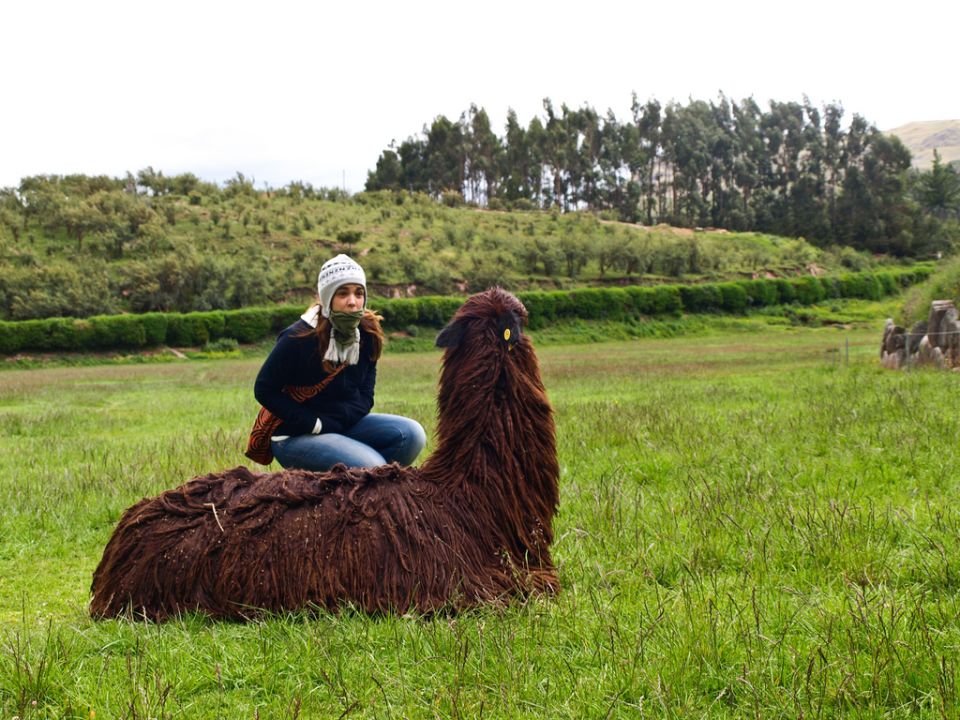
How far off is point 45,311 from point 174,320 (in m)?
8.61

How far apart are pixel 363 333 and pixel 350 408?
0.53m

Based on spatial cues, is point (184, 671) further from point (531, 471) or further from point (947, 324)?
point (947, 324)

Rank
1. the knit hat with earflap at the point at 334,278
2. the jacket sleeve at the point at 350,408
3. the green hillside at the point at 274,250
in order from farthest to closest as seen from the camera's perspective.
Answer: the green hillside at the point at 274,250 < the jacket sleeve at the point at 350,408 < the knit hat with earflap at the point at 334,278

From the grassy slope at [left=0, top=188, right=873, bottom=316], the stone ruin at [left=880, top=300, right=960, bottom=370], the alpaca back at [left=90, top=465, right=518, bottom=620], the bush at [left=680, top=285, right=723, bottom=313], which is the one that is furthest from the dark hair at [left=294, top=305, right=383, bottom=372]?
the bush at [left=680, top=285, right=723, bottom=313]

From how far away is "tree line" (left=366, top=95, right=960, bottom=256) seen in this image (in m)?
93.4

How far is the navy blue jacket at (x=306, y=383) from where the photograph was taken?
5.03 m

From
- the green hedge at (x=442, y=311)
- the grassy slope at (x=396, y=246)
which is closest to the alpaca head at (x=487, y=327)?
the green hedge at (x=442, y=311)

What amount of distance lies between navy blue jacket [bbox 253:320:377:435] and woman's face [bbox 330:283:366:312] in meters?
0.25

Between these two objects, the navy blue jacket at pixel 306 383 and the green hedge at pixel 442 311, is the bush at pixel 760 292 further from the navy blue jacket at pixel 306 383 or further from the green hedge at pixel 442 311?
the navy blue jacket at pixel 306 383

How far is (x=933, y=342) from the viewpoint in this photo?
15.3 meters

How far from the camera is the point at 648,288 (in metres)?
56.9

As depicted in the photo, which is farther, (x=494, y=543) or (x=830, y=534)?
(x=830, y=534)

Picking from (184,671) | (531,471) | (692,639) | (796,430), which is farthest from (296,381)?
(796,430)

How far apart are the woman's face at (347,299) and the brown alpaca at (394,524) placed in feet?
2.84
